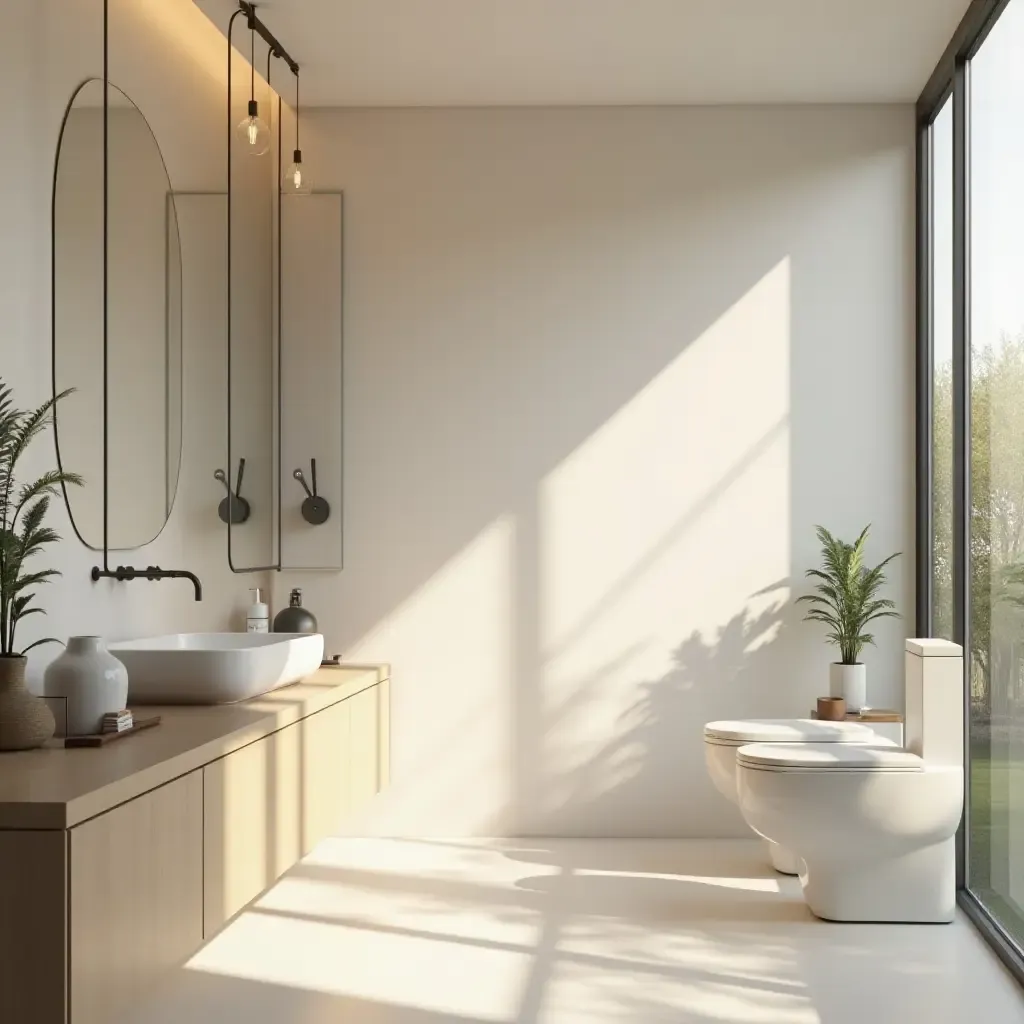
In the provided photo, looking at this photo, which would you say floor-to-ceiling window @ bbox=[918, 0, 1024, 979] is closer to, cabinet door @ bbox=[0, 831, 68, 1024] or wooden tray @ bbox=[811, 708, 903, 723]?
wooden tray @ bbox=[811, 708, 903, 723]

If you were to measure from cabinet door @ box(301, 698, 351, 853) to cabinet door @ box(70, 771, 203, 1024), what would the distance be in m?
0.83

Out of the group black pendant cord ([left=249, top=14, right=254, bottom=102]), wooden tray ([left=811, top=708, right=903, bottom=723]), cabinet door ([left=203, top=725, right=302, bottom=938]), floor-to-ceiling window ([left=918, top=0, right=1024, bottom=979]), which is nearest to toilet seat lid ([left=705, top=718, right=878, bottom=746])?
wooden tray ([left=811, top=708, right=903, bottom=723])

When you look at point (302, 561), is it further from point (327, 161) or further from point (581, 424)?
point (327, 161)

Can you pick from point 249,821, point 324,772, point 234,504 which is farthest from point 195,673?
point 234,504

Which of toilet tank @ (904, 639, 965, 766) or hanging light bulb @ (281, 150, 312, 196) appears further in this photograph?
hanging light bulb @ (281, 150, 312, 196)

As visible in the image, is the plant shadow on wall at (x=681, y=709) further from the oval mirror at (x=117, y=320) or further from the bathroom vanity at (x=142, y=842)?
the oval mirror at (x=117, y=320)

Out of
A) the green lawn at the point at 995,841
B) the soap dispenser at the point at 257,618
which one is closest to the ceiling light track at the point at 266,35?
the soap dispenser at the point at 257,618

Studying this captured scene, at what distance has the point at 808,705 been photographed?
15.1ft

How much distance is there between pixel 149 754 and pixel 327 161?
2885 mm

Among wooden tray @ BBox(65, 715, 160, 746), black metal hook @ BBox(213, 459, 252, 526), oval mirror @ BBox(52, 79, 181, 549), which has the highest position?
oval mirror @ BBox(52, 79, 181, 549)

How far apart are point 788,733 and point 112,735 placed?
85.7 inches

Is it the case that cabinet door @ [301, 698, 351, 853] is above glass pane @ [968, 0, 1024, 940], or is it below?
below

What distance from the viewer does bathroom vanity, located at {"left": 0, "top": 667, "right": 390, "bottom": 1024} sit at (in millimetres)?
1880

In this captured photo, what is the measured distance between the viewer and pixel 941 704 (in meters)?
3.58
